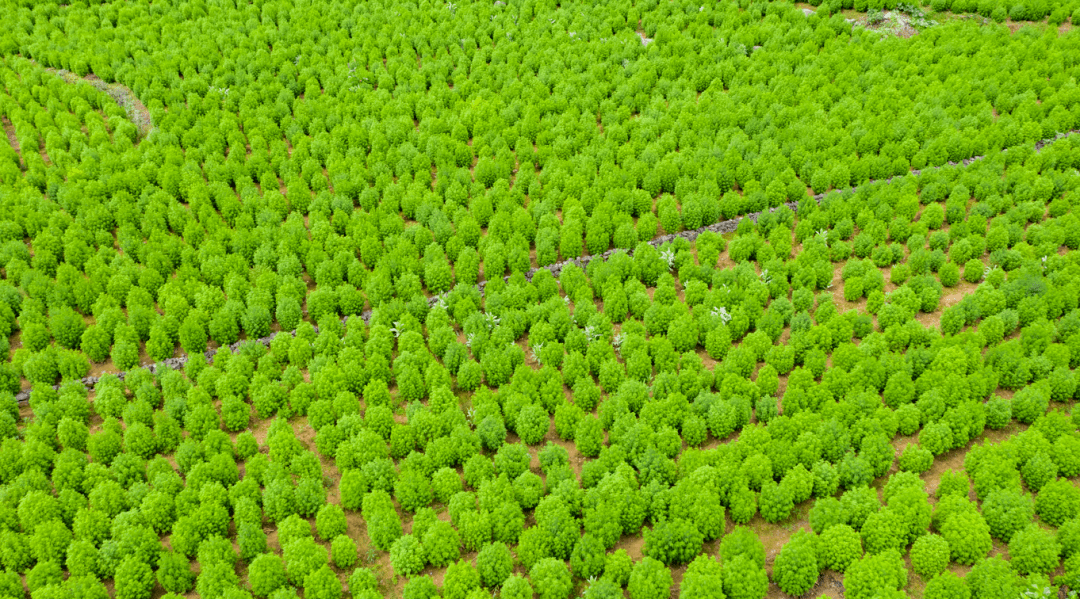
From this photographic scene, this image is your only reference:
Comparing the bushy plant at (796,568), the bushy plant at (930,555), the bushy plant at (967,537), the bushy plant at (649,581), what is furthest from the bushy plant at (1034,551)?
the bushy plant at (649,581)

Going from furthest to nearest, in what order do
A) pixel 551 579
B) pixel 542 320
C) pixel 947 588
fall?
1. pixel 542 320
2. pixel 551 579
3. pixel 947 588

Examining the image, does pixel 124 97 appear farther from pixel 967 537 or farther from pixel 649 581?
pixel 967 537

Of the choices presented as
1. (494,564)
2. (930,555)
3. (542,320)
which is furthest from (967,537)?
(542,320)

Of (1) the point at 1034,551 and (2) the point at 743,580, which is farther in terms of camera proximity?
(1) the point at 1034,551

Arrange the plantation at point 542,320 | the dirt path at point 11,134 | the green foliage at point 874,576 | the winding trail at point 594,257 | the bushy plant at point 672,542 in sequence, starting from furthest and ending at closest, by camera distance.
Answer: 1. the dirt path at point 11,134
2. the winding trail at point 594,257
3. the plantation at point 542,320
4. the bushy plant at point 672,542
5. the green foliage at point 874,576

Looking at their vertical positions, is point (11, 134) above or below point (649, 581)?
above

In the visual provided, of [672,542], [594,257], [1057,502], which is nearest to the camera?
[672,542]

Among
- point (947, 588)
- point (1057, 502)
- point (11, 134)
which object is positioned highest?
point (11, 134)

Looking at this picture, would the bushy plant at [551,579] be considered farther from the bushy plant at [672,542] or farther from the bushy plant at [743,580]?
the bushy plant at [743,580]
